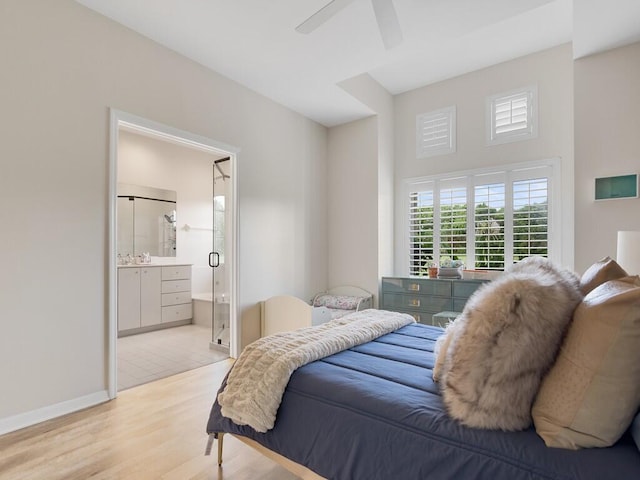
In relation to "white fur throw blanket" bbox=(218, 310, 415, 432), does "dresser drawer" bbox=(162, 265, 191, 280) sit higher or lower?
higher

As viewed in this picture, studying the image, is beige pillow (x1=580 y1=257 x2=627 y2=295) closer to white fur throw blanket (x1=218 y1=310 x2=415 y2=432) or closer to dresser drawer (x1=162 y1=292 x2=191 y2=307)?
white fur throw blanket (x1=218 y1=310 x2=415 y2=432)

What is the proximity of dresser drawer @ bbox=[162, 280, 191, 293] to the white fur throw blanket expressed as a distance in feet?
12.4

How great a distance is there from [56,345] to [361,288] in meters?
3.20

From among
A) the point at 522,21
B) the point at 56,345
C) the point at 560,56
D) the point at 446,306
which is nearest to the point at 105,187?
the point at 56,345

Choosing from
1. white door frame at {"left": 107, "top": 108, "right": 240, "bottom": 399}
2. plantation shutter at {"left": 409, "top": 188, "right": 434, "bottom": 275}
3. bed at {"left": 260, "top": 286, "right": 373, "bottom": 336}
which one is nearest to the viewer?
white door frame at {"left": 107, "top": 108, "right": 240, "bottom": 399}

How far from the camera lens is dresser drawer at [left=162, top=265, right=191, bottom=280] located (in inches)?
204

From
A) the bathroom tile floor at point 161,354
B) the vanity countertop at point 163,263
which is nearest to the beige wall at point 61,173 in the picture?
the bathroom tile floor at point 161,354

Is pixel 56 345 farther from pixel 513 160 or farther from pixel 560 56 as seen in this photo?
pixel 560 56

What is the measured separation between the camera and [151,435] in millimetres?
2146

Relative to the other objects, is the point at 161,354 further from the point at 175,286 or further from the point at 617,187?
the point at 617,187

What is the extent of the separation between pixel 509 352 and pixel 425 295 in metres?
3.11

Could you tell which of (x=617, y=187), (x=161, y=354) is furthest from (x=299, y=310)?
(x=617, y=187)

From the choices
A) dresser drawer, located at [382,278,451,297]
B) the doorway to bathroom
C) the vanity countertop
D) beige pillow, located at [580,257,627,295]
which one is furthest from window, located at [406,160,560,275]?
the vanity countertop

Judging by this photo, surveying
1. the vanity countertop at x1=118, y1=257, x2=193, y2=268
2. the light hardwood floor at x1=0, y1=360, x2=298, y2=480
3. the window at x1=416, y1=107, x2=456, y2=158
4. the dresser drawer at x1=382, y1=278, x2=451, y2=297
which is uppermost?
the window at x1=416, y1=107, x2=456, y2=158
